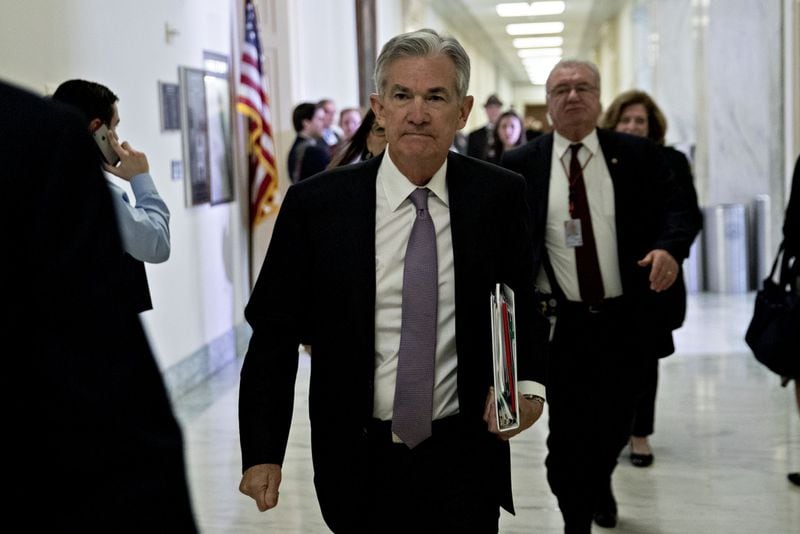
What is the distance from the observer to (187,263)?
7.90m

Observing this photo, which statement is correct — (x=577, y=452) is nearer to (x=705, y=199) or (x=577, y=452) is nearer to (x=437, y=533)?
(x=437, y=533)

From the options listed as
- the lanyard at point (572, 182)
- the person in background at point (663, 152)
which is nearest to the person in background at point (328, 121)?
the person in background at point (663, 152)

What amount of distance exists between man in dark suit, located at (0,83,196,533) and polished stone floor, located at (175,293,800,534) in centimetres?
348

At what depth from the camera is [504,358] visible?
2.45m

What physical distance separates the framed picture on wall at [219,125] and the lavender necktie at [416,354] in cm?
604

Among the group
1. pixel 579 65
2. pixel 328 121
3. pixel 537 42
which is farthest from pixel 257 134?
pixel 537 42

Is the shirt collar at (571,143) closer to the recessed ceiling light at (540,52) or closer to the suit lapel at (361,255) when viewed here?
the suit lapel at (361,255)

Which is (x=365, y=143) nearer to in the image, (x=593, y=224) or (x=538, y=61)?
(x=593, y=224)

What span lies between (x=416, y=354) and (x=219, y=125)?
649cm

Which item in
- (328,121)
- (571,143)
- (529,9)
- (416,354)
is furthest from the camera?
(529,9)

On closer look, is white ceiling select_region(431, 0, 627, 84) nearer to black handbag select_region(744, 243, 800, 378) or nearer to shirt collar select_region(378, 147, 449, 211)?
black handbag select_region(744, 243, 800, 378)

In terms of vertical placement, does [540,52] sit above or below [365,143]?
above

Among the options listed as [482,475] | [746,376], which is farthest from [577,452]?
[746,376]

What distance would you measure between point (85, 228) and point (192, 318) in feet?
23.3
